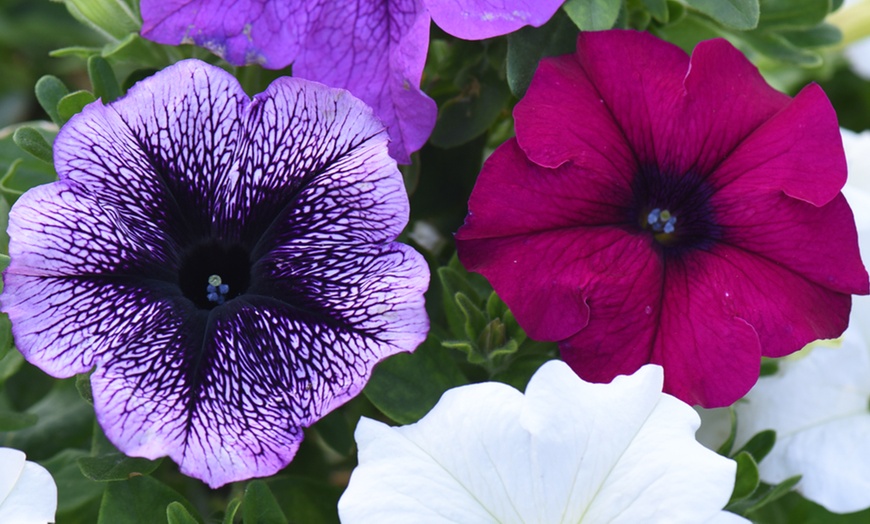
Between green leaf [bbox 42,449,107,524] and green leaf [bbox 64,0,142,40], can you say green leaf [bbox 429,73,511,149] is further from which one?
green leaf [bbox 42,449,107,524]

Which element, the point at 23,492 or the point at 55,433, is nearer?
the point at 23,492

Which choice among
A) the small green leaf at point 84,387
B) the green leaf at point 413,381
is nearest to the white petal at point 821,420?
the green leaf at point 413,381

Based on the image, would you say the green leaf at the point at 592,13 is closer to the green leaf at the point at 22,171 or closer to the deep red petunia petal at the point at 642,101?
the deep red petunia petal at the point at 642,101

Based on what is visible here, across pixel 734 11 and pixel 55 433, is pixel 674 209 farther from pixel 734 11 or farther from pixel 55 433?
pixel 55 433

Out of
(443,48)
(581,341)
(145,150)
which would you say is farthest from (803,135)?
(145,150)

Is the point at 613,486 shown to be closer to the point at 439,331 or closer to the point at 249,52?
the point at 439,331

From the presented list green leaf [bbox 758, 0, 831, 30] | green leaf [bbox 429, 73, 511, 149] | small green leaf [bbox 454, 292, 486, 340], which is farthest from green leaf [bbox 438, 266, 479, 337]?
green leaf [bbox 758, 0, 831, 30]

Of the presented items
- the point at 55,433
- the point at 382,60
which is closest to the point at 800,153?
the point at 382,60
